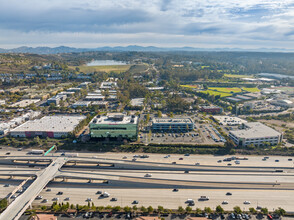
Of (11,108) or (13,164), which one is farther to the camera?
(11,108)

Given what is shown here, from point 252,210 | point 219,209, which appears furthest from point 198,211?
point 252,210

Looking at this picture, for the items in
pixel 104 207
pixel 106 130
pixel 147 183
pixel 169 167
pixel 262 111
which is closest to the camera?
pixel 104 207

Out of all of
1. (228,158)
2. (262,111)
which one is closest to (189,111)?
(262,111)

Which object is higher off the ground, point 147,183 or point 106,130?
point 106,130

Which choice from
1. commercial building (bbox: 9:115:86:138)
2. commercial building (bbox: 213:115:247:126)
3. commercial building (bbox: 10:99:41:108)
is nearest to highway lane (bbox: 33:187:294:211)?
commercial building (bbox: 9:115:86:138)

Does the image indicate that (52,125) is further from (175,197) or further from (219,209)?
(219,209)

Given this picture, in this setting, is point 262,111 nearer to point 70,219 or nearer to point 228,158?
point 228,158
